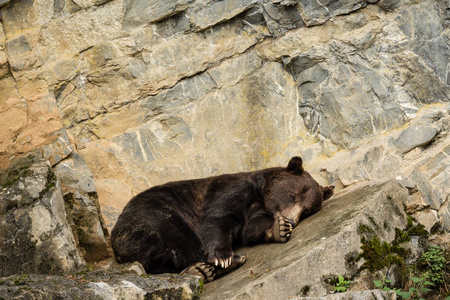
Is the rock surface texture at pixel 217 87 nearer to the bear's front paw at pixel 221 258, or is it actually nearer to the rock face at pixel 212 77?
the rock face at pixel 212 77

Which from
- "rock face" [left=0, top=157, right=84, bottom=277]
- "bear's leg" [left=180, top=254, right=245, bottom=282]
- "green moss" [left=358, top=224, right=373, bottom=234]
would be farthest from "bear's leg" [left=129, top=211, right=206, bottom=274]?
"green moss" [left=358, top=224, right=373, bottom=234]

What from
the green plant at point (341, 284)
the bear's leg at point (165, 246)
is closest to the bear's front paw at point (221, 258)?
the bear's leg at point (165, 246)

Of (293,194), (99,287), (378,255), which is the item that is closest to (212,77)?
(293,194)

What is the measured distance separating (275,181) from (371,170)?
1.86 metres

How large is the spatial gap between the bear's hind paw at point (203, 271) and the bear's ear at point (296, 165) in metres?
2.28

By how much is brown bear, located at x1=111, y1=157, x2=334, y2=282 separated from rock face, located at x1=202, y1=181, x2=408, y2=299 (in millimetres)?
273

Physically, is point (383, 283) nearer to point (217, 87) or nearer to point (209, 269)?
point (209, 269)

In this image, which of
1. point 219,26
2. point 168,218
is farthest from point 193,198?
point 219,26

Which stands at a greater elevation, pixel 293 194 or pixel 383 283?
pixel 293 194

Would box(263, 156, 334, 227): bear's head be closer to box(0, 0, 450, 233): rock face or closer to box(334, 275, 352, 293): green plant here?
box(0, 0, 450, 233): rock face

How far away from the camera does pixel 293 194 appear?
7.39 metres

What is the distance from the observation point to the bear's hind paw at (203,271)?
6.02m

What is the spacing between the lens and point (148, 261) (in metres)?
6.24

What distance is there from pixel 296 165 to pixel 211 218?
158cm
